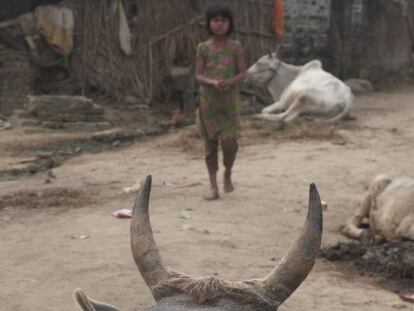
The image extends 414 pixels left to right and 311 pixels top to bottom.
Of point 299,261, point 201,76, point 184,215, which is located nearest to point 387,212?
point 184,215

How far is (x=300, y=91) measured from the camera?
12789 millimetres

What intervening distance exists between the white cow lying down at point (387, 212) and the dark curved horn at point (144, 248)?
10.0 ft

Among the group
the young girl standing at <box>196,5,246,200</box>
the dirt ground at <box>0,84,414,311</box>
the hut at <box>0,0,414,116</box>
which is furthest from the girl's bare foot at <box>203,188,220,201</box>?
the hut at <box>0,0,414,116</box>

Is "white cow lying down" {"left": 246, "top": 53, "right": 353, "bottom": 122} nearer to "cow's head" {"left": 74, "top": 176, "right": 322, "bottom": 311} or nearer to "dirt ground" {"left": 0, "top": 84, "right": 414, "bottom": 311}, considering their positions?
"dirt ground" {"left": 0, "top": 84, "right": 414, "bottom": 311}

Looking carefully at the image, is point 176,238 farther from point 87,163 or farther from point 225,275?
point 87,163

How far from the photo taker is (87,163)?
9.53 metres

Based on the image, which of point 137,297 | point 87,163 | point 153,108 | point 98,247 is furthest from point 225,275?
point 153,108

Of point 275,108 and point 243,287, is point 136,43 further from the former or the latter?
point 243,287

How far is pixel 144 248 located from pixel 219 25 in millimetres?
3895

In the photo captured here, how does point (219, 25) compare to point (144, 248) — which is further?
point (219, 25)

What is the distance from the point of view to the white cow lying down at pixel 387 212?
18.2 feet

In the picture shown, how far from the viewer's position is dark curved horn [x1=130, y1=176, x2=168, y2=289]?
285cm

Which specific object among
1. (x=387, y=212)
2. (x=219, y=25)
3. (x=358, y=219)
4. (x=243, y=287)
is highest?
(x=219, y=25)

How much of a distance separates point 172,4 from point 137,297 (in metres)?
10.8
